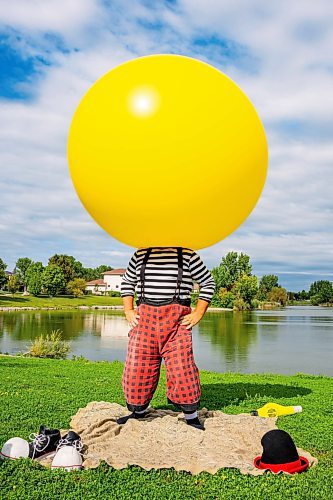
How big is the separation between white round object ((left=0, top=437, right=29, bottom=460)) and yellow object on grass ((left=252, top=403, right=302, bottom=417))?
84.8 inches

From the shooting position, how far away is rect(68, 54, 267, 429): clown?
3.46m

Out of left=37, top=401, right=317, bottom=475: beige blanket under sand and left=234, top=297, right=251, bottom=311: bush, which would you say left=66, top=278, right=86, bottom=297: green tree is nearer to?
left=234, top=297, right=251, bottom=311: bush

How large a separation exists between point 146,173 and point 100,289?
7862 cm

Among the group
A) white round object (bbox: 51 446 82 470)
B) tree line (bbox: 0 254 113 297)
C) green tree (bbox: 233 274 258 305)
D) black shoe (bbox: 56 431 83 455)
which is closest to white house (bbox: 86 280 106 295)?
tree line (bbox: 0 254 113 297)

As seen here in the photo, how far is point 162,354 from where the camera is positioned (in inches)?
166

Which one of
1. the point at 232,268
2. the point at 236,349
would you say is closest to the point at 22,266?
the point at 232,268

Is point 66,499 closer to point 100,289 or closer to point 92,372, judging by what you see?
point 92,372

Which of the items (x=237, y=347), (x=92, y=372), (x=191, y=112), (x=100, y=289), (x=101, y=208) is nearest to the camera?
(x=191, y=112)

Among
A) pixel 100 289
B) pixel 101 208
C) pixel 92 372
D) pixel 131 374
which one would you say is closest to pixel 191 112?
pixel 101 208

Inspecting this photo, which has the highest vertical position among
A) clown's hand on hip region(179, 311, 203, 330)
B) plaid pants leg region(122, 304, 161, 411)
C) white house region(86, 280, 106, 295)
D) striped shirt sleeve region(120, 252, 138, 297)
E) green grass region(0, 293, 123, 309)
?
white house region(86, 280, 106, 295)

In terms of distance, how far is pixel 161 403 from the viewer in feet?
17.2

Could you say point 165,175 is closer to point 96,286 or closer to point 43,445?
point 43,445

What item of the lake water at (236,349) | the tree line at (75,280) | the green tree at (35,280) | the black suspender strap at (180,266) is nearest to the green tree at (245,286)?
the tree line at (75,280)

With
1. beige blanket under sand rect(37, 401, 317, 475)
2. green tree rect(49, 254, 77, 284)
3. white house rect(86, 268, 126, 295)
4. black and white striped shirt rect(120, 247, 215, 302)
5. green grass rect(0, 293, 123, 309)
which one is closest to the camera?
beige blanket under sand rect(37, 401, 317, 475)
